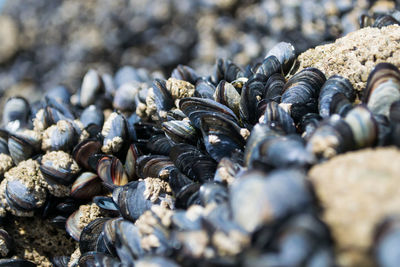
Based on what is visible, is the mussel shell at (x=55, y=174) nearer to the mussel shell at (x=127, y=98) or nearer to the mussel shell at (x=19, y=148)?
the mussel shell at (x=19, y=148)

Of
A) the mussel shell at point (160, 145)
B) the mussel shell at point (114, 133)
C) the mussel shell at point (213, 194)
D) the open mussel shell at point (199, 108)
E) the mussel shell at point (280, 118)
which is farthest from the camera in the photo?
the mussel shell at point (114, 133)

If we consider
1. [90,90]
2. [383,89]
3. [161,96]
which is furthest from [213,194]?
[90,90]

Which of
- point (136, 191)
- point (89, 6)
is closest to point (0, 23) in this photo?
point (89, 6)

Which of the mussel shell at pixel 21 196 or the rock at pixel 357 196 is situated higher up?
the rock at pixel 357 196

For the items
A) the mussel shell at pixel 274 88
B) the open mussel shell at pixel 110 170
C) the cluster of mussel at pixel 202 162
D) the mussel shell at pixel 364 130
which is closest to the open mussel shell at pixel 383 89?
the cluster of mussel at pixel 202 162

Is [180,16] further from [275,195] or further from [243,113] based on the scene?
[275,195]

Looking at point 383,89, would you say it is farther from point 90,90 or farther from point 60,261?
point 90,90

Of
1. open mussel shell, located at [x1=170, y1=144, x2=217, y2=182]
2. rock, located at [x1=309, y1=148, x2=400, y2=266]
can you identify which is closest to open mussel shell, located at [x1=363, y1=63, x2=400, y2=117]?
rock, located at [x1=309, y1=148, x2=400, y2=266]

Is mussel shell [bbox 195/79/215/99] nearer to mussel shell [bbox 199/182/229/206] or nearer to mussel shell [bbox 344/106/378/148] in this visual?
mussel shell [bbox 199/182/229/206]
